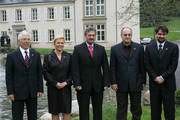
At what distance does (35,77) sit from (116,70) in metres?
1.76

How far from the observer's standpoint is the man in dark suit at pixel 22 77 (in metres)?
5.95

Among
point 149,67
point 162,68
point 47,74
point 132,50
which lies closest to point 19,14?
point 47,74

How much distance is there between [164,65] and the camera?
6.21 metres

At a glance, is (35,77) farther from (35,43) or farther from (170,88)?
(35,43)

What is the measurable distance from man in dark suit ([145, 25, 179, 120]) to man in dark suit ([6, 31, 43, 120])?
7.91 ft

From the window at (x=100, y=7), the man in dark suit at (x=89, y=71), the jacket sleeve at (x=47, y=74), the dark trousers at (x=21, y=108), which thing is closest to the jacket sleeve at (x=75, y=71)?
the man in dark suit at (x=89, y=71)

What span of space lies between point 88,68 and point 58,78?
68 centimetres

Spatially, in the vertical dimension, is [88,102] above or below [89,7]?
below

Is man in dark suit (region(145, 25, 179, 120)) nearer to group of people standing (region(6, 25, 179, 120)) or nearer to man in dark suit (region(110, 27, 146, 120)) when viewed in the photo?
group of people standing (region(6, 25, 179, 120))

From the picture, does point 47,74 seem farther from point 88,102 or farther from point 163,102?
point 163,102

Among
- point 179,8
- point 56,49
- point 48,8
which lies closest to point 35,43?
point 48,8

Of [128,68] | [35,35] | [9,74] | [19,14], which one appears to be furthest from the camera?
[19,14]

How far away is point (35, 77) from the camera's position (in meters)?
6.14

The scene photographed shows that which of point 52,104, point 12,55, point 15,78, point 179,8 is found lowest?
point 52,104
